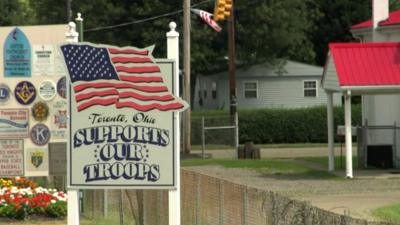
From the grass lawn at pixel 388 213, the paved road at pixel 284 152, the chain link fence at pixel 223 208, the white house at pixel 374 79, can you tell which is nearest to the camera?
the chain link fence at pixel 223 208

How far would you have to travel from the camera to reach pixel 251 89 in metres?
53.2

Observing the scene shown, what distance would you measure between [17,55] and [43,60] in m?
0.46

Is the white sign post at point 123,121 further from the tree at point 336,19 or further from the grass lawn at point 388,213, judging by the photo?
the tree at point 336,19

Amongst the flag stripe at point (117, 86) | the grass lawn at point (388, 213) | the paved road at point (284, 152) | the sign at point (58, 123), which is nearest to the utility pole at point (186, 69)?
the paved road at point (284, 152)

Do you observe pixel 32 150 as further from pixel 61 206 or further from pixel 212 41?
pixel 212 41

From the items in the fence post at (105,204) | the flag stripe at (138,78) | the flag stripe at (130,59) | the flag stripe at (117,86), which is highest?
the flag stripe at (130,59)

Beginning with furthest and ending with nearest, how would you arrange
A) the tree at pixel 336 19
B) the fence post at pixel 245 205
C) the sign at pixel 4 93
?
the tree at pixel 336 19
the sign at pixel 4 93
the fence post at pixel 245 205

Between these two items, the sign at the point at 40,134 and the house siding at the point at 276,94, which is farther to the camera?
the house siding at the point at 276,94

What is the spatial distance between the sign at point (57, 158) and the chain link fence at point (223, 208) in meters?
0.91

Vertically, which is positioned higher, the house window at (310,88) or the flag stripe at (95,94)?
the house window at (310,88)

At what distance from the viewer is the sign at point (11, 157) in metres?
15.5

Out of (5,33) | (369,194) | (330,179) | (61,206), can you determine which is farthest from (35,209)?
(330,179)

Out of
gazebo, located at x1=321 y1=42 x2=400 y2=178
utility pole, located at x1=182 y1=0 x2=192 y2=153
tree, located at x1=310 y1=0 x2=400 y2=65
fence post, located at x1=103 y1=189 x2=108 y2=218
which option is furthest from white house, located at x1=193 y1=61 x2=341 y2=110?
fence post, located at x1=103 y1=189 x2=108 y2=218

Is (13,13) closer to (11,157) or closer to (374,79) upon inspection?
(374,79)
